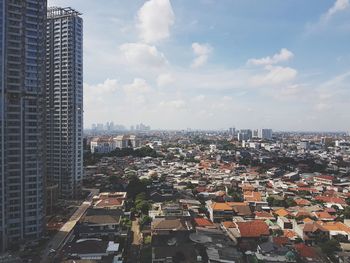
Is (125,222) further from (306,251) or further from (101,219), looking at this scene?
(306,251)

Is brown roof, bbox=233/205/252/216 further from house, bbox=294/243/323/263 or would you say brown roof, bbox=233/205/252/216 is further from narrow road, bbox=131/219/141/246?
narrow road, bbox=131/219/141/246

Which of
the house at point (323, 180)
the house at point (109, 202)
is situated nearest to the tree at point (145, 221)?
the house at point (109, 202)

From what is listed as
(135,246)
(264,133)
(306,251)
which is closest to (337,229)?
(306,251)

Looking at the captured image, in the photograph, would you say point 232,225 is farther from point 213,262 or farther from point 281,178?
point 281,178

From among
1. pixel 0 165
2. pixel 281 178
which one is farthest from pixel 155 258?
pixel 281 178

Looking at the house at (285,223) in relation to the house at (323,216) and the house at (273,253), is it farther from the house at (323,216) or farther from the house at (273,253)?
the house at (273,253)

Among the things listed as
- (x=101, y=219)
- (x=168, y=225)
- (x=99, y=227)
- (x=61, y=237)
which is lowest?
(x=61, y=237)
